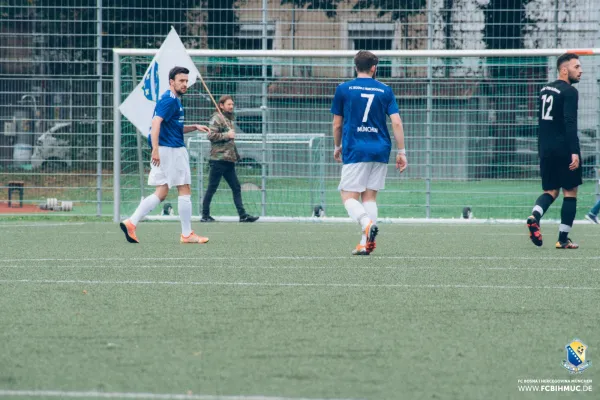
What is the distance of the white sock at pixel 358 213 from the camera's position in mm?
9512

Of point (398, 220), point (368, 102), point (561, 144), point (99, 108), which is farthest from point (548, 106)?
point (99, 108)

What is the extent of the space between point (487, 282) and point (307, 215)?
9.03 metres

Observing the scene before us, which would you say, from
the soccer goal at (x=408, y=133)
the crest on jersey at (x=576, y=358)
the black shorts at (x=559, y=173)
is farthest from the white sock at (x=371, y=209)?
the soccer goal at (x=408, y=133)

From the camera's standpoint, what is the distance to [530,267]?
28.3 feet

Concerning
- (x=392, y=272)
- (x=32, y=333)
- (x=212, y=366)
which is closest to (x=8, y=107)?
(x=392, y=272)

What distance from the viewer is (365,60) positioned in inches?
383

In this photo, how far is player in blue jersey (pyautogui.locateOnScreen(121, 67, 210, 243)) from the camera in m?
11.0

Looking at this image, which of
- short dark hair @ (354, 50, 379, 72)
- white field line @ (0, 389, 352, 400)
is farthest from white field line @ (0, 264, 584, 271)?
white field line @ (0, 389, 352, 400)

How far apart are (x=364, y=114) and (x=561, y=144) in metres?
2.01

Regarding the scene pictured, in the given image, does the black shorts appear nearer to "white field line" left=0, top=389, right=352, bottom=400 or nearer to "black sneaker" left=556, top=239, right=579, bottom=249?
"black sneaker" left=556, top=239, right=579, bottom=249

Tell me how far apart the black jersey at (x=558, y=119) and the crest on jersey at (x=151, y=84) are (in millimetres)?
5855

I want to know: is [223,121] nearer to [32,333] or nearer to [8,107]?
[8,107]

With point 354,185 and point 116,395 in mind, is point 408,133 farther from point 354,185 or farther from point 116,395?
point 116,395

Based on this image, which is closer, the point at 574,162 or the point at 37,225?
the point at 574,162
